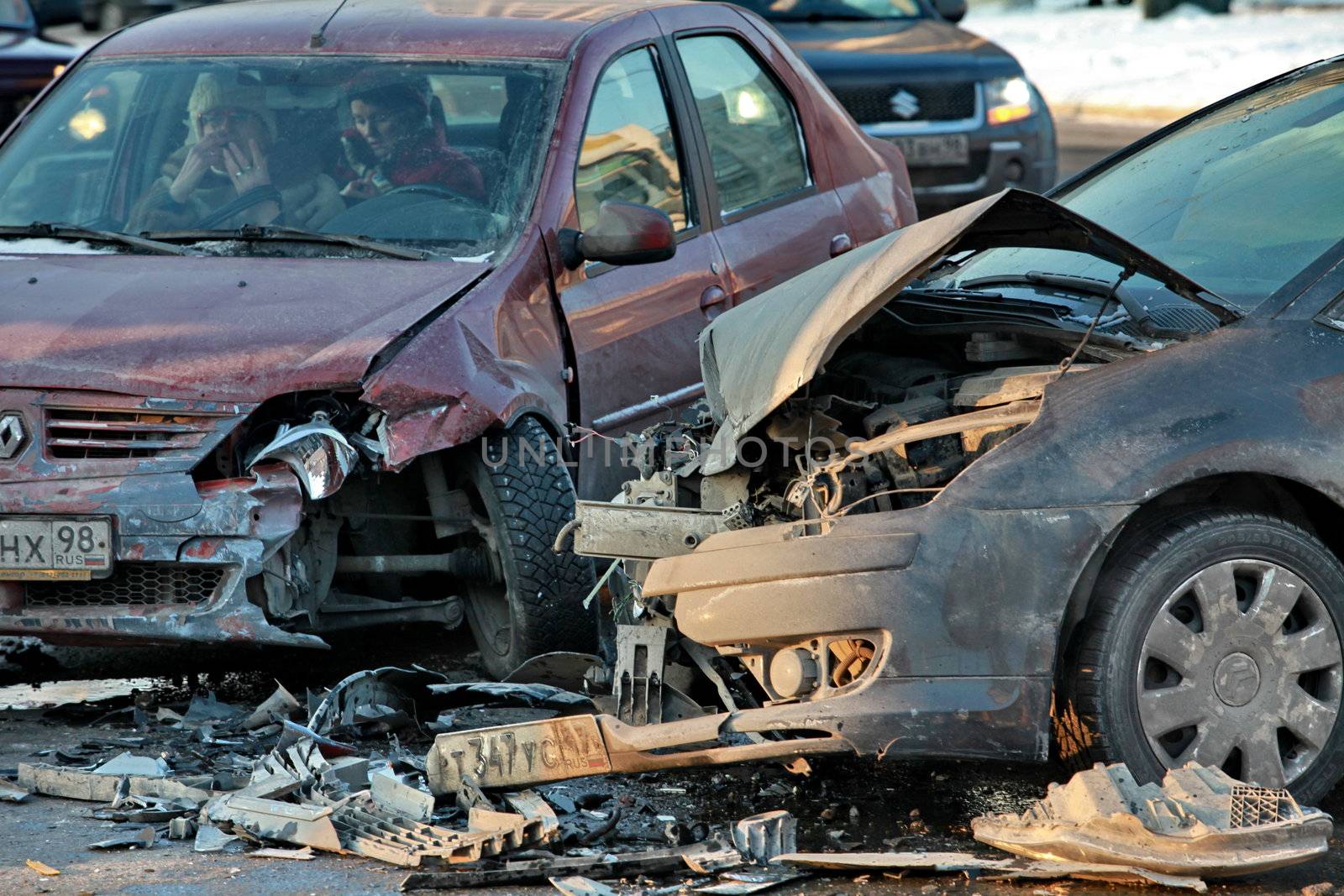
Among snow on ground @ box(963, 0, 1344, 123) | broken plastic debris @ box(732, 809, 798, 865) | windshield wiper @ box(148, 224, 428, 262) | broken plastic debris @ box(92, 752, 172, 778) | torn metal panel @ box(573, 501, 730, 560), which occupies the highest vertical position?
windshield wiper @ box(148, 224, 428, 262)

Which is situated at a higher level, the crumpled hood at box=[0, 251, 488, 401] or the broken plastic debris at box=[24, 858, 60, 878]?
the crumpled hood at box=[0, 251, 488, 401]

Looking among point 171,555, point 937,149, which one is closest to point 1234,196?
point 171,555

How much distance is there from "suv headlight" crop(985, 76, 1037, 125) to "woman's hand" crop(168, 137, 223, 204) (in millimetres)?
6783

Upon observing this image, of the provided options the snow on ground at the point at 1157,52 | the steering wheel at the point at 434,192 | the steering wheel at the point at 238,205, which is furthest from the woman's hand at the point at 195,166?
the snow on ground at the point at 1157,52

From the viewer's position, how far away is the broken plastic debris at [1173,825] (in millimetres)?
3797

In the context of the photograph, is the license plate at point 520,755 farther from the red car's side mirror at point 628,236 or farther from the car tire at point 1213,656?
the red car's side mirror at point 628,236

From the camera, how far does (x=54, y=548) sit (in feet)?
16.2

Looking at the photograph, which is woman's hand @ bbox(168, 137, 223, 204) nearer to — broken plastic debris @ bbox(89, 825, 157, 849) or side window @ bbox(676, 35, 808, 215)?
side window @ bbox(676, 35, 808, 215)

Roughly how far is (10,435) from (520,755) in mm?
1758

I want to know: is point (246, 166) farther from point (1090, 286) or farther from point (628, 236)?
point (1090, 286)

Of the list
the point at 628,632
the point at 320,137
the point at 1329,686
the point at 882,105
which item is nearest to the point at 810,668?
the point at 628,632

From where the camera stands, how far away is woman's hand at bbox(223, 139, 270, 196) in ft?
20.0

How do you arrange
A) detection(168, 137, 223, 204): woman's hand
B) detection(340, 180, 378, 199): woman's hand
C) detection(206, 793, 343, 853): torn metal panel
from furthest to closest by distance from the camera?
detection(168, 137, 223, 204): woman's hand, detection(340, 180, 378, 199): woman's hand, detection(206, 793, 343, 853): torn metal panel

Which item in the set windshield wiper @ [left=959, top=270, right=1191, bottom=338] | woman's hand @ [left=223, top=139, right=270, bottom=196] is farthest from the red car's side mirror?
woman's hand @ [left=223, top=139, right=270, bottom=196]
